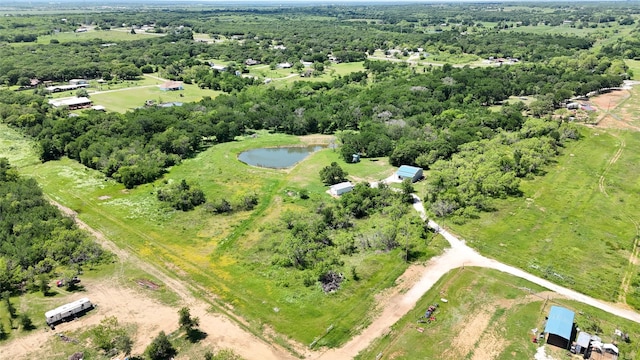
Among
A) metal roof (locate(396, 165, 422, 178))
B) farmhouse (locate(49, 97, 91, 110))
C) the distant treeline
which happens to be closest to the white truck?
the distant treeline

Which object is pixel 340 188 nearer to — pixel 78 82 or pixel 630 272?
pixel 630 272

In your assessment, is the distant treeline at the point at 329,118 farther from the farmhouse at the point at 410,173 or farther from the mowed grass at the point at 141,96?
the mowed grass at the point at 141,96

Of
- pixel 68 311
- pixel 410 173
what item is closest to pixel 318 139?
pixel 410 173

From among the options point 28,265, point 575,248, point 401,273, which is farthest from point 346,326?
point 28,265

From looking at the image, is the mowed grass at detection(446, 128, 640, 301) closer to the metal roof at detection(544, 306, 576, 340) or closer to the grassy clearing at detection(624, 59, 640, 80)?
the metal roof at detection(544, 306, 576, 340)

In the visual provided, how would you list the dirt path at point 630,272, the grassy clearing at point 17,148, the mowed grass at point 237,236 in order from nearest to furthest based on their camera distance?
the mowed grass at point 237,236, the dirt path at point 630,272, the grassy clearing at point 17,148

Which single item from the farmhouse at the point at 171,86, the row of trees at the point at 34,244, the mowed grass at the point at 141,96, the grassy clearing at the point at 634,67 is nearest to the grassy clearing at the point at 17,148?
the mowed grass at the point at 141,96

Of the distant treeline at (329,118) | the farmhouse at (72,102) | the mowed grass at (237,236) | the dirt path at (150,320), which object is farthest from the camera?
the farmhouse at (72,102)

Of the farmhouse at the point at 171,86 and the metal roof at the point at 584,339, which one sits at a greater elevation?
the farmhouse at the point at 171,86
